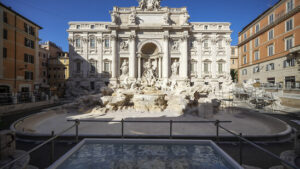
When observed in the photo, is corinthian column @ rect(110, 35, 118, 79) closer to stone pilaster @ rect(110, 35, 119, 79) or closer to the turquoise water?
stone pilaster @ rect(110, 35, 119, 79)

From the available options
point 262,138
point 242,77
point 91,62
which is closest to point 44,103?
point 91,62

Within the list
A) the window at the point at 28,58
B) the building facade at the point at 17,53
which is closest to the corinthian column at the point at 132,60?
the building facade at the point at 17,53

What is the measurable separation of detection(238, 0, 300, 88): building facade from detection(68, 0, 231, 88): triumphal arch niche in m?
6.65

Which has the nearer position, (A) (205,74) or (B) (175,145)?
(B) (175,145)

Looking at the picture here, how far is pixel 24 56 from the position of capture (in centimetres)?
1911

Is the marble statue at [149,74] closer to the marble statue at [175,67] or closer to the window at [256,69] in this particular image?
the marble statue at [175,67]

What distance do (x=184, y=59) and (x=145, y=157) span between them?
2250 centimetres

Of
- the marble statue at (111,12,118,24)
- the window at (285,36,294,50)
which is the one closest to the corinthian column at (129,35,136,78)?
the marble statue at (111,12,118,24)

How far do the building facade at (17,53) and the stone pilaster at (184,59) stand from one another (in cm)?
2703

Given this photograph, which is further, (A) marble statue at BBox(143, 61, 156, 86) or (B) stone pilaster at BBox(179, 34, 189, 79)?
(B) stone pilaster at BBox(179, 34, 189, 79)

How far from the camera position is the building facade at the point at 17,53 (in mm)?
16625

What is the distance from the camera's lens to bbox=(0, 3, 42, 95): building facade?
16.6m

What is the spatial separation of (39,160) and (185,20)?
2735 cm

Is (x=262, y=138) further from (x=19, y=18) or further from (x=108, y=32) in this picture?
(x=19, y=18)
